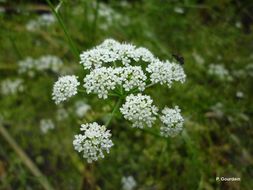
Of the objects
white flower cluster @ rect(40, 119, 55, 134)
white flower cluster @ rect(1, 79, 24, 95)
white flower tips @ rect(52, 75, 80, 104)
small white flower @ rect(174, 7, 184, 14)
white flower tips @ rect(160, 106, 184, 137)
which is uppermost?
white flower tips @ rect(52, 75, 80, 104)

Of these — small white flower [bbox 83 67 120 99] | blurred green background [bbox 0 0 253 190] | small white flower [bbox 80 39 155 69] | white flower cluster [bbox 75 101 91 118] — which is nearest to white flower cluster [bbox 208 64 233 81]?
blurred green background [bbox 0 0 253 190]

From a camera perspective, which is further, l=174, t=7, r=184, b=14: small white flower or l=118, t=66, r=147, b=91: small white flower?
l=174, t=7, r=184, b=14: small white flower

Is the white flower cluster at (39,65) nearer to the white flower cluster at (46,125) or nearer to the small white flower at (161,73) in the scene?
the white flower cluster at (46,125)

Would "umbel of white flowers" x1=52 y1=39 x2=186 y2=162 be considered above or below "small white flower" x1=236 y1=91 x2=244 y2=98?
above

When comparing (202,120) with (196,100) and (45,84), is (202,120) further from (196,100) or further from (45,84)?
→ (45,84)

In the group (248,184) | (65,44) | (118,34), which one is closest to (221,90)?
(248,184)

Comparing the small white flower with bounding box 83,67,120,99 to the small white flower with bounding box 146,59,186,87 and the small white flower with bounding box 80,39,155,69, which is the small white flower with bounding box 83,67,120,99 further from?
the small white flower with bounding box 146,59,186,87

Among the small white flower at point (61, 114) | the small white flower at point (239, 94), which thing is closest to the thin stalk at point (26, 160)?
the small white flower at point (61, 114)
